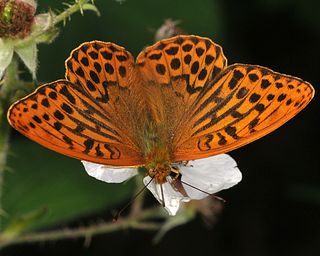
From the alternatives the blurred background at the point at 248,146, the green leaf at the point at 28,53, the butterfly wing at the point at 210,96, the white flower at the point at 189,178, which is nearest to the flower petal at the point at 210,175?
the white flower at the point at 189,178

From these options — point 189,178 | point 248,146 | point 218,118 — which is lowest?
point 248,146

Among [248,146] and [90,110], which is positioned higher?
[90,110]

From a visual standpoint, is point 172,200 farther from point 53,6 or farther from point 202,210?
point 53,6

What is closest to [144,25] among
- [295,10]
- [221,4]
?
[221,4]

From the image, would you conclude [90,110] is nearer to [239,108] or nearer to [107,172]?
[107,172]

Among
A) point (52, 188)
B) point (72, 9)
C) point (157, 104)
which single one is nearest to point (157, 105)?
point (157, 104)

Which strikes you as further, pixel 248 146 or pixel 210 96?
pixel 248 146
